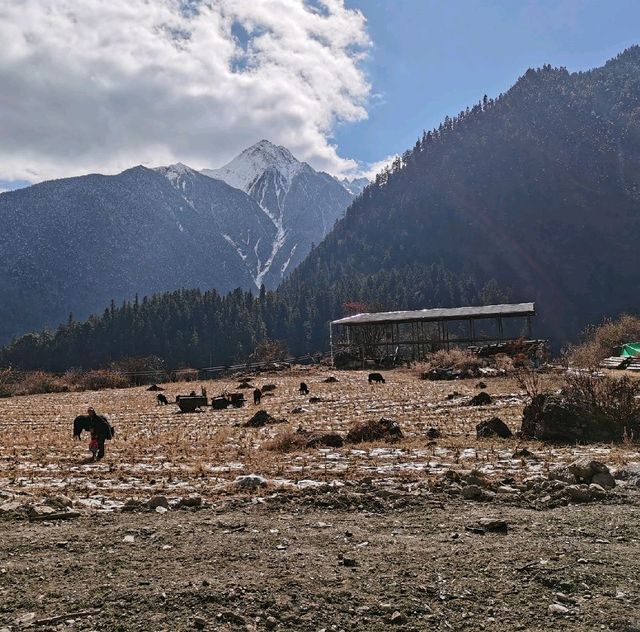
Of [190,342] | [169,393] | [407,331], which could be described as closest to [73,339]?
[190,342]

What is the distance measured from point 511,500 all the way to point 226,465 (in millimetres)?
5593

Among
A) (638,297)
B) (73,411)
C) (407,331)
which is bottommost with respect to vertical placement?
(73,411)

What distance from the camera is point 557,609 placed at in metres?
4.28

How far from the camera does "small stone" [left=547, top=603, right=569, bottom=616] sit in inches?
167

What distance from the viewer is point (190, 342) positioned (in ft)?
433

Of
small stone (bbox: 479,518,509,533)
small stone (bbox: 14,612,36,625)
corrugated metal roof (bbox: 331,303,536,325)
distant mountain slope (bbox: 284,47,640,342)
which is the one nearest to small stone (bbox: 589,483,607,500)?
Answer: small stone (bbox: 479,518,509,533)

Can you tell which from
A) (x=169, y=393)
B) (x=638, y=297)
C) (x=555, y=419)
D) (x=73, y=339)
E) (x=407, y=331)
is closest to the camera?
(x=555, y=419)

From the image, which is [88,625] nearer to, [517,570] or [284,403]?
[517,570]

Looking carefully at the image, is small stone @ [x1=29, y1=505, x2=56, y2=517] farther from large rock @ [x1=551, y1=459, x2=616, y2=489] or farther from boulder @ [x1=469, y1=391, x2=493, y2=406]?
boulder @ [x1=469, y1=391, x2=493, y2=406]

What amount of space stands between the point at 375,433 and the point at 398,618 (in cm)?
911

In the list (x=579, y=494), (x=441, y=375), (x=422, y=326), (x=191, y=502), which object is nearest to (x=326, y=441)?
(x=191, y=502)

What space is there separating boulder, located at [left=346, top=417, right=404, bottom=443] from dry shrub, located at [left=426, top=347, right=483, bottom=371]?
974 inches

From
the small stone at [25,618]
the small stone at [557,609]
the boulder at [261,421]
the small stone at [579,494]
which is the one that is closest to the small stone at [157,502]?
the small stone at [25,618]

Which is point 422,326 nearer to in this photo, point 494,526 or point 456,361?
point 456,361
